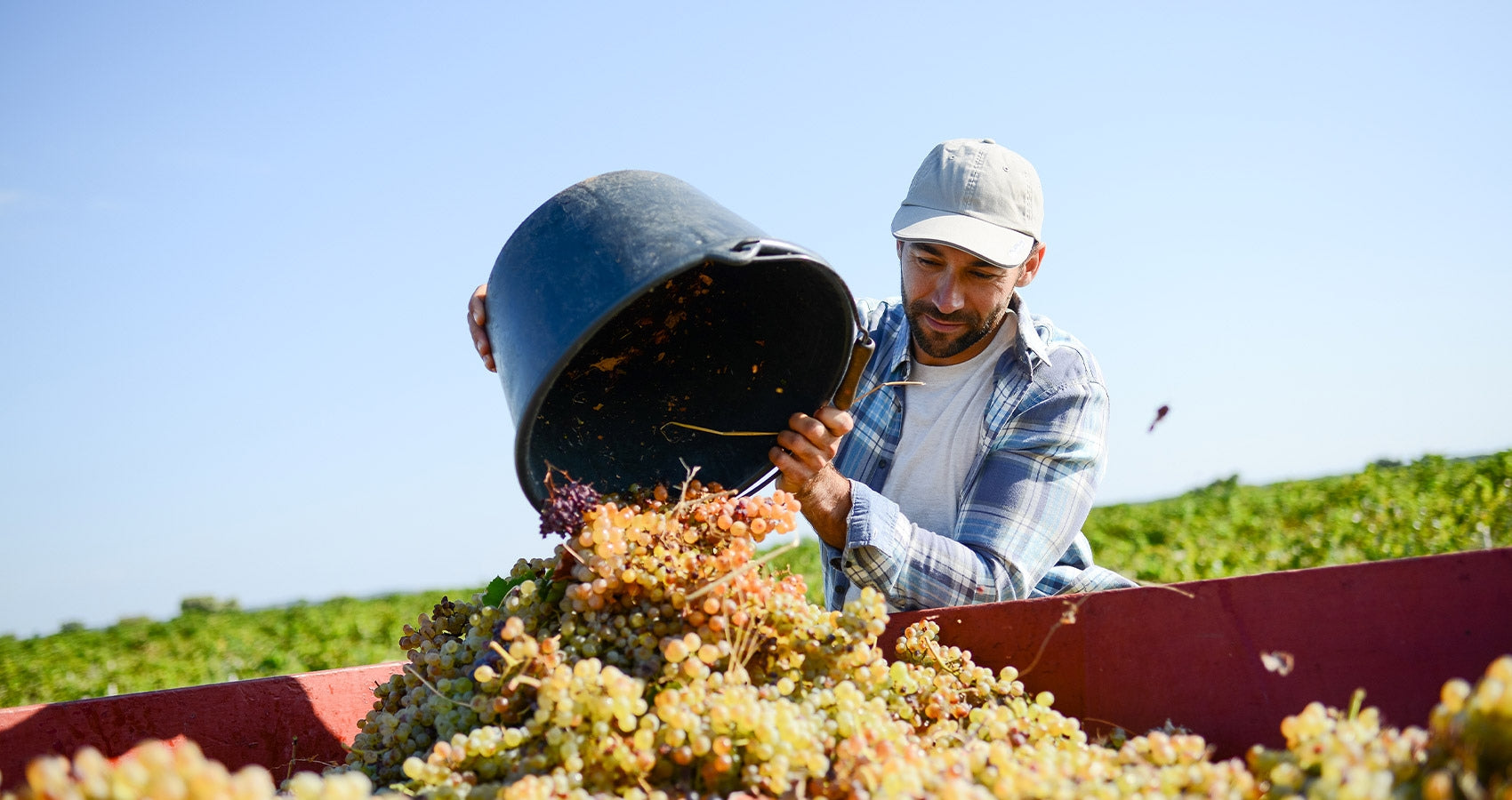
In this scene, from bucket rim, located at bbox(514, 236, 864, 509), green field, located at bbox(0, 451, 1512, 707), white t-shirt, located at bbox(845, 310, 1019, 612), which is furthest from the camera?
green field, located at bbox(0, 451, 1512, 707)

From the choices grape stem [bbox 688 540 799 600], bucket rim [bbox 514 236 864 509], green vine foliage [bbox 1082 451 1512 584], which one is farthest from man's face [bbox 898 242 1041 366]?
green vine foliage [bbox 1082 451 1512 584]

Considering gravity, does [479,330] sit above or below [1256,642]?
above

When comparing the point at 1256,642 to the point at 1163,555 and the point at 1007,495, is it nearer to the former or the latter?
the point at 1007,495

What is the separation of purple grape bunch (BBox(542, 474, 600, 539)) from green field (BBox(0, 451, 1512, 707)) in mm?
6253

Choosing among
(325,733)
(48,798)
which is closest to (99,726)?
(325,733)

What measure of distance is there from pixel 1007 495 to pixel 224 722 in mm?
1878

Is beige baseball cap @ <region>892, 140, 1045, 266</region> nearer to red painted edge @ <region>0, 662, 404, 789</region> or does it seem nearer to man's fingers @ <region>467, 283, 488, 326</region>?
man's fingers @ <region>467, 283, 488, 326</region>

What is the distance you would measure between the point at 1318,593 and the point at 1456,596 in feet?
0.59

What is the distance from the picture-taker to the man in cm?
225

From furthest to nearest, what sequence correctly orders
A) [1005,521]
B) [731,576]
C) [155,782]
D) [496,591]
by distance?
[1005,521] → [496,591] → [731,576] → [155,782]

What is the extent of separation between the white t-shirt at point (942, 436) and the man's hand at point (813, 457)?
0.83 metres

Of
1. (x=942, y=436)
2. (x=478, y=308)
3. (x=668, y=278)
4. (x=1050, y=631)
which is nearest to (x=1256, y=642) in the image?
(x=1050, y=631)

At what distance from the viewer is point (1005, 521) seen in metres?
2.46

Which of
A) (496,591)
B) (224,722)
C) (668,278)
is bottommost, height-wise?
(224,722)
